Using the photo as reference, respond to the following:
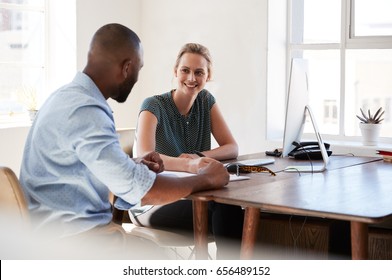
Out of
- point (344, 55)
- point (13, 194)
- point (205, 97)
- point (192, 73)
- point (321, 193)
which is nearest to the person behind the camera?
point (13, 194)

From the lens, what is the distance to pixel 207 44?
15.7ft

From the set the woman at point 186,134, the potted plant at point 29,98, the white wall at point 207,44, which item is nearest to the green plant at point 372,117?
the white wall at point 207,44

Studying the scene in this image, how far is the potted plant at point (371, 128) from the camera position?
13.9 feet

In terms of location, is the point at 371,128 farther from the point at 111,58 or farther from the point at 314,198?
the point at 111,58

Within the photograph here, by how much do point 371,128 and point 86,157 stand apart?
97.4 inches

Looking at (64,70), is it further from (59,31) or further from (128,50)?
(128,50)

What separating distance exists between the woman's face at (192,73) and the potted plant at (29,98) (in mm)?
1416

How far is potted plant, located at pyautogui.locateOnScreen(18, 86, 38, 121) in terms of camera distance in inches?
185

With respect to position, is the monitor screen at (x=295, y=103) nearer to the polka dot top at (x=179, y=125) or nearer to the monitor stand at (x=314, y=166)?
the monitor stand at (x=314, y=166)

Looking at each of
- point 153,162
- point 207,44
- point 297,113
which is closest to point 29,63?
point 207,44

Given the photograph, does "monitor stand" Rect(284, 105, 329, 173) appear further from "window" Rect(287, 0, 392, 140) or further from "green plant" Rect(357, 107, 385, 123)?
"window" Rect(287, 0, 392, 140)
